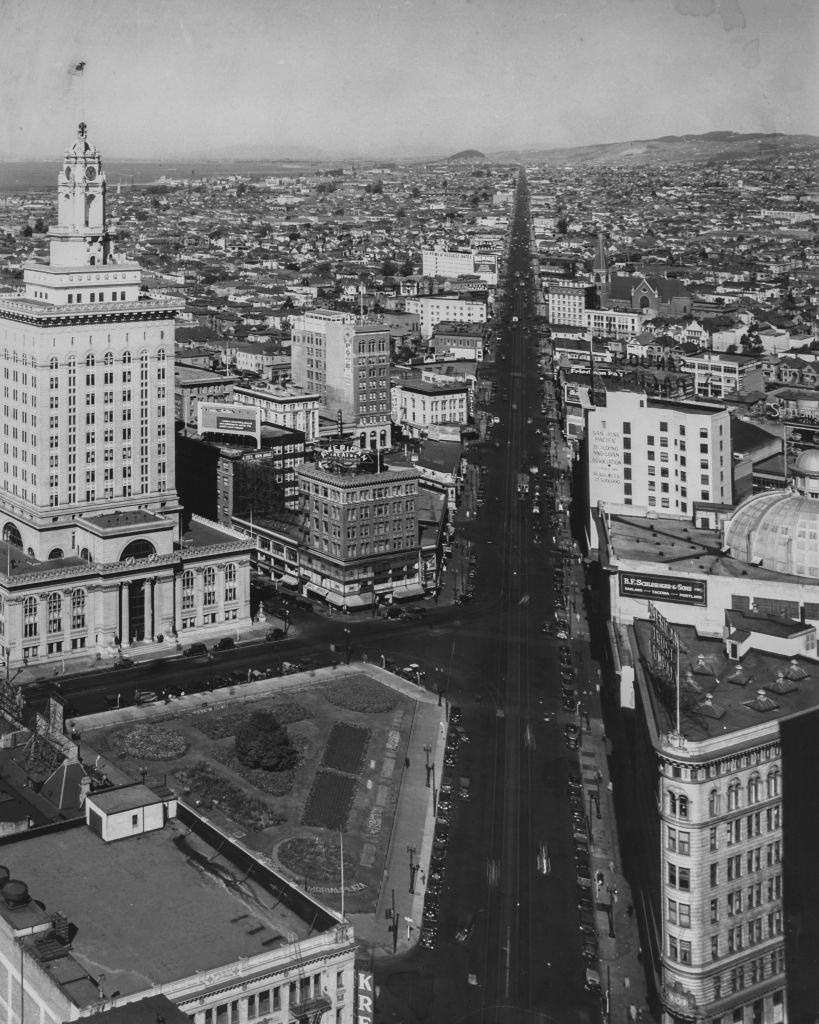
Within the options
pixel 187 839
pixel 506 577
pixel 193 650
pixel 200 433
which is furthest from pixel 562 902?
pixel 200 433

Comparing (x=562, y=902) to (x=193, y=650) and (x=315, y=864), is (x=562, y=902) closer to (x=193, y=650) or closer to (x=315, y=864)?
(x=315, y=864)

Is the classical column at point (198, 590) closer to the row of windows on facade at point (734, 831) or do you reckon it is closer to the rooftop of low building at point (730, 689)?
the rooftop of low building at point (730, 689)

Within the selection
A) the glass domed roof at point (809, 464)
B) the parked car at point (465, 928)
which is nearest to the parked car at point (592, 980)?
the parked car at point (465, 928)

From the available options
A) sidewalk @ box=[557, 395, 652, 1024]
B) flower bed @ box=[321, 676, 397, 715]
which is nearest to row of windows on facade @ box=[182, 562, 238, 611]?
flower bed @ box=[321, 676, 397, 715]

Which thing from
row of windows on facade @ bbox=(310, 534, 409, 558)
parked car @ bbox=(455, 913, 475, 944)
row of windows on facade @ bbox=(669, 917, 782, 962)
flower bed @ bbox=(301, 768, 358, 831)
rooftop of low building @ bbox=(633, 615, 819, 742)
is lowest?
parked car @ bbox=(455, 913, 475, 944)

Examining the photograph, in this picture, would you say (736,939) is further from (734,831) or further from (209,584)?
(209,584)

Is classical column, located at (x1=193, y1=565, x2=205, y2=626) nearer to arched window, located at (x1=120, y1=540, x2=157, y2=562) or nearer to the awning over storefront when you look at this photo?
arched window, located at (x1=120, y1=540, x2=157, y2=562)

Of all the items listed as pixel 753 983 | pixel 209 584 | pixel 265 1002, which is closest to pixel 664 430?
pixel 209 584
